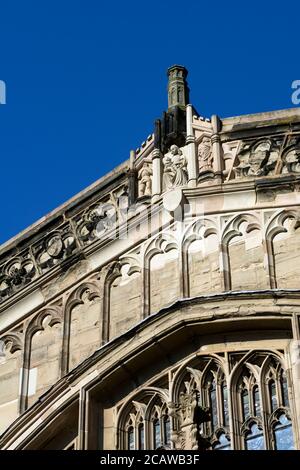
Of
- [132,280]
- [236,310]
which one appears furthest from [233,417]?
[132,280]

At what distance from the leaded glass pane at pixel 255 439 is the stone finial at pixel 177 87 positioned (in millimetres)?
4723

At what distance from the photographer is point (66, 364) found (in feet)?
63.5

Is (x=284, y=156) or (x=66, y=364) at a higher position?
(x=284, y=156)

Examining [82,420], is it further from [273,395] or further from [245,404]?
[273,395]

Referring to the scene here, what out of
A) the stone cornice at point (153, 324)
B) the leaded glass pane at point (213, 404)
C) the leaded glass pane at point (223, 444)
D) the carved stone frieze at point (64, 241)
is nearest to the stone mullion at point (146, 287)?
the stone cornice at point (153, 324)

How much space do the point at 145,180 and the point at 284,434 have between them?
4.04 m

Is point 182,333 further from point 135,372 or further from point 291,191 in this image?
point 291,191

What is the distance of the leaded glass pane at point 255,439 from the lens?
17.8 metres

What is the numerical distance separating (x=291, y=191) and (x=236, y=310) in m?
1.74

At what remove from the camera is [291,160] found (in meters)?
19.6

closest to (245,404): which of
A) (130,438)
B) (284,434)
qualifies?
(284,434)

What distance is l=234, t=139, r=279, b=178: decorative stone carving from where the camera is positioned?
773 inches
